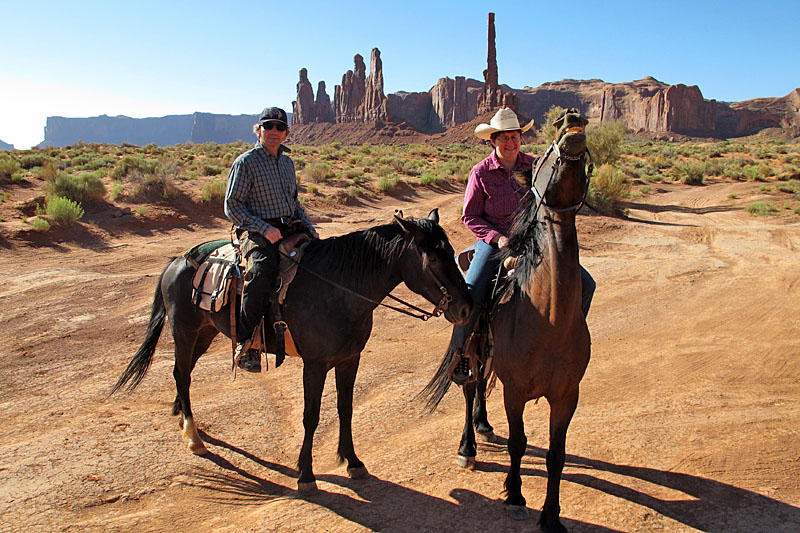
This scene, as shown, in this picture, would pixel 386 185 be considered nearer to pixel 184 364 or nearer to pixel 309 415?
pixel 184 364

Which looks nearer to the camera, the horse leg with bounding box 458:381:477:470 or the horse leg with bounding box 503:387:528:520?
the horse leg with bounding box 503:387:528:520

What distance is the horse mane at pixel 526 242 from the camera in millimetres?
3553

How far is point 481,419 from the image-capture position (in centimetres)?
510

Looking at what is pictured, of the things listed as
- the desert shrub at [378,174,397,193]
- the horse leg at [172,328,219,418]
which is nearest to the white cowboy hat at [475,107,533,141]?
the horse leg at [172,328,219,418]

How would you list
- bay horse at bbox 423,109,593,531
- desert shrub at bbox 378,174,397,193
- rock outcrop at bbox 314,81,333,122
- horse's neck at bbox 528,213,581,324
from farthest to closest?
rock outcrop at bbox 314,81,333,122 < desert shrub at bbox 378,174,397,193 < horse's neck at bbox 528,213,581,324 < bay horse at bbox 423,109,593,531

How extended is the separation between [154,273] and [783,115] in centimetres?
14863

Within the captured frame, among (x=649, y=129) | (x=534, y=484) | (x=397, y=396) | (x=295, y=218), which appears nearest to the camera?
(x=534, y=484)

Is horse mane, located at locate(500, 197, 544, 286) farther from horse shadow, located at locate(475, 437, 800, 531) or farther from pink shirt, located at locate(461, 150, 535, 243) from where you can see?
horse shadow, located at locate(475, 437, 800, 531)

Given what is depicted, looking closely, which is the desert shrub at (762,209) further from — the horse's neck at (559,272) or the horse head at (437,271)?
the horse head at (437,271)

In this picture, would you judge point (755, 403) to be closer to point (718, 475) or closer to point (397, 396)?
point (718, 475)

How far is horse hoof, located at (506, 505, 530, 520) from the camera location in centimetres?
371

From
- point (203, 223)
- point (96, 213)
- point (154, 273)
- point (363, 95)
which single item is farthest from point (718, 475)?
point (363, 95)

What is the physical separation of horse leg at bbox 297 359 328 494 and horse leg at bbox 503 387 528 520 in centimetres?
150

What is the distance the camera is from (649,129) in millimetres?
116188
